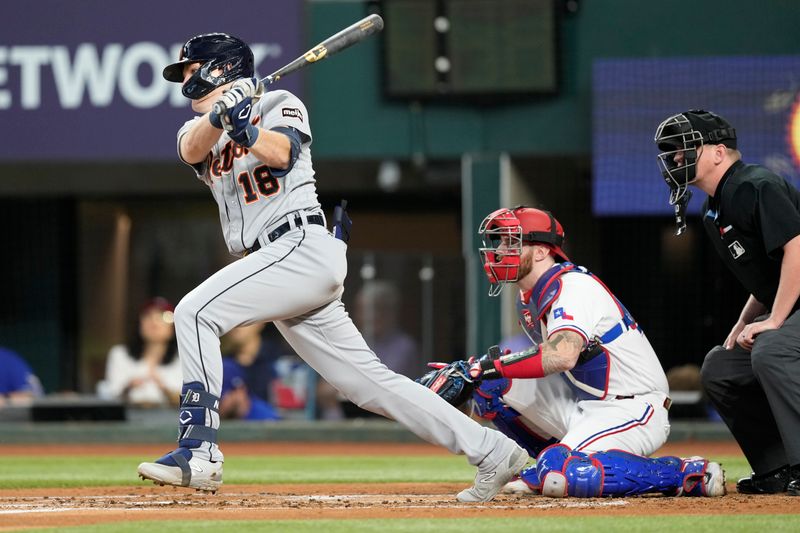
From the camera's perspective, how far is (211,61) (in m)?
5.23

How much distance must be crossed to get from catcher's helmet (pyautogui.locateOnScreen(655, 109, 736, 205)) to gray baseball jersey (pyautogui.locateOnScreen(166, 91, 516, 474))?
54.1 inches

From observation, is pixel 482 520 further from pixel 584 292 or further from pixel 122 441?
pixel 122 441

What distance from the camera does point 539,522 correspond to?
Answer: 424cm

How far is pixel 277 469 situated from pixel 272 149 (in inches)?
139

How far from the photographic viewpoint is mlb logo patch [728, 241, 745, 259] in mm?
5488

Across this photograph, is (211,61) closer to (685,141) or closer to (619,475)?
(685,141)

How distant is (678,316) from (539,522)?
9416mm

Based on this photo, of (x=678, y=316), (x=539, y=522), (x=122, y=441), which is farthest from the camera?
(x=678, y=316)

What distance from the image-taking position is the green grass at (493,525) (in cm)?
407

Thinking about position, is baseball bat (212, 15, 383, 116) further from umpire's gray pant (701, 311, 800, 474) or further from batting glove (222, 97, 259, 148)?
umpire's gray pant (701, 311, 800, 474)

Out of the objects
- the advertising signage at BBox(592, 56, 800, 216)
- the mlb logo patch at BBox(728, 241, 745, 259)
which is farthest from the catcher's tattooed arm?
the advertising signage at BBox(592, 56, 800, 216)

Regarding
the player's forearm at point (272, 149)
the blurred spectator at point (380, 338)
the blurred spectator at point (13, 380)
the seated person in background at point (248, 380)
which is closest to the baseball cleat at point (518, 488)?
the player's forearm at point (272, 149)

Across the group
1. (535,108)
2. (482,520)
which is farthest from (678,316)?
(482,520)

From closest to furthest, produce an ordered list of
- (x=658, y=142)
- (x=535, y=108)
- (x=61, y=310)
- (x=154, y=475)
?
(x=154, y=475), (x=658, y=142), (x=535, y=108), (x=61, y=310)
